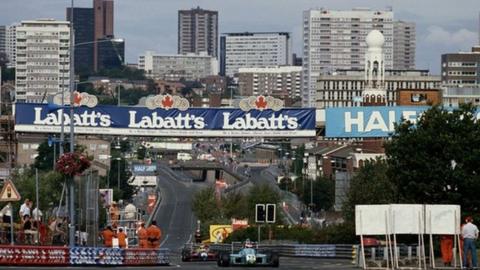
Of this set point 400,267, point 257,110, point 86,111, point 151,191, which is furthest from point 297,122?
point 151,191

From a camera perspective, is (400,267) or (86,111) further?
Result: (86,111)

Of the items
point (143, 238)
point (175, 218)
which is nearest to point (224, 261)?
point (143, 238)

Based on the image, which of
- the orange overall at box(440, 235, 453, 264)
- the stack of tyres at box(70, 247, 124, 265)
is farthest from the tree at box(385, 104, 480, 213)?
the stack of tyres at box(70, 247, 124, 265)

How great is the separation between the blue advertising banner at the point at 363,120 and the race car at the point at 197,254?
17284mm

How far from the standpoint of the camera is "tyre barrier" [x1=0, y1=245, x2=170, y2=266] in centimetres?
4753

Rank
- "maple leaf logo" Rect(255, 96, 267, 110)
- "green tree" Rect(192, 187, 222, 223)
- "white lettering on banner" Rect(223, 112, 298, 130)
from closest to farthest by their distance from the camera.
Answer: "maple leaf logo" Rect(255, 96, 267, 110), "white lettering on banner" Rect(223, 112, 298, 130), "green tree" Rect(192, 187, 222, 223)

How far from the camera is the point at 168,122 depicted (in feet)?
274

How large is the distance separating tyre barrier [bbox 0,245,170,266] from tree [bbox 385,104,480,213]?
13476mm

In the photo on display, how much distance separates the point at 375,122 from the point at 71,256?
120 feet

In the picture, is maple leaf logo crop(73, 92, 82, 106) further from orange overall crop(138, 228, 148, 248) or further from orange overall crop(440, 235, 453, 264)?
orange overall crop(440, 235, 453, 264)

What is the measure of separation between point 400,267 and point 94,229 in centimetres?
1443

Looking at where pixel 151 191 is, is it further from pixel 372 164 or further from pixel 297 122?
pixel 297 122

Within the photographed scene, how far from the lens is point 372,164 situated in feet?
324

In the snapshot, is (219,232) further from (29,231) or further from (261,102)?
(29,231)
